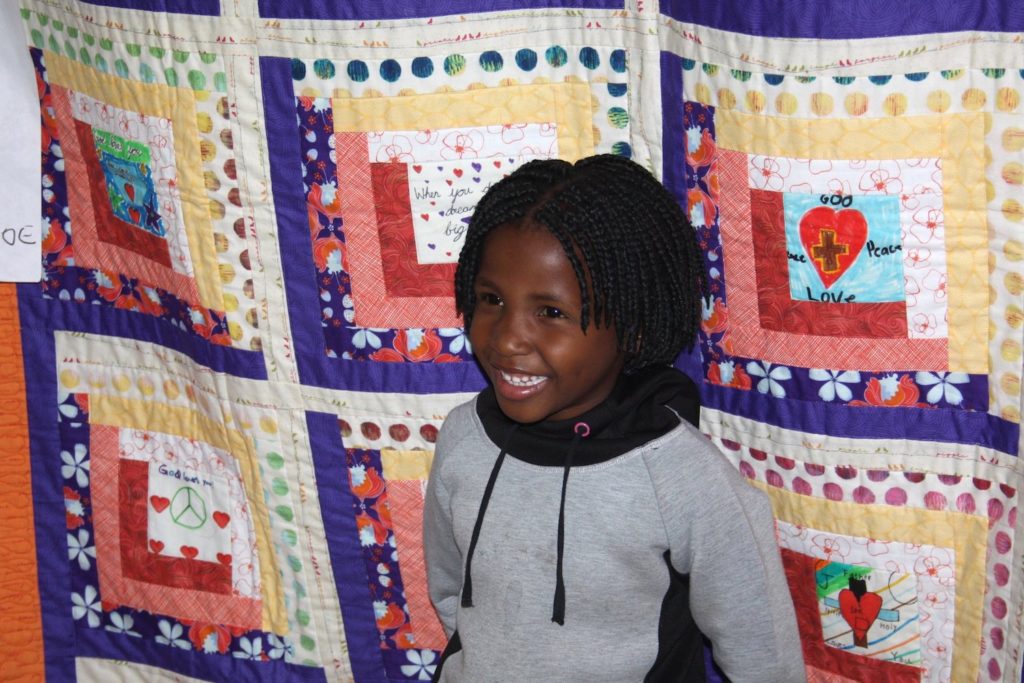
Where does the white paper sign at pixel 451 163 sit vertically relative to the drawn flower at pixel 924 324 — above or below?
above

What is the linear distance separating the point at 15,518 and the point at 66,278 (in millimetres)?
382

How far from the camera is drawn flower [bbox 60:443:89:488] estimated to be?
1.87 metres

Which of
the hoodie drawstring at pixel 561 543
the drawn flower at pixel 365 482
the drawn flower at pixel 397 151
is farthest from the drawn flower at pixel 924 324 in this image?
the drawn flower at pixel 365 482

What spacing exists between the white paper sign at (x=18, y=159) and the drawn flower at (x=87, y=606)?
476mm

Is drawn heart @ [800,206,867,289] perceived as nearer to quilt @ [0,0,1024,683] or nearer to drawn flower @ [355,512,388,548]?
quilt @ [0,0,1024,683]

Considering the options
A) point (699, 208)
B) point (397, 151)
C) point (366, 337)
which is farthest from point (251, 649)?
point (699, 208)

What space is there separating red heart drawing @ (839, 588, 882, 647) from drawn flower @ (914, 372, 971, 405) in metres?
0.25

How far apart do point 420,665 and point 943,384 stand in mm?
807

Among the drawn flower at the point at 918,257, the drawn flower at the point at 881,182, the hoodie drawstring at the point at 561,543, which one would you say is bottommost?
the hoodie drawstring at the point at 561,543

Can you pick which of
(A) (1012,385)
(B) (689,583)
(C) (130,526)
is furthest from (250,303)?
(A) (1012,385)

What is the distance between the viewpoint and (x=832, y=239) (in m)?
1.38

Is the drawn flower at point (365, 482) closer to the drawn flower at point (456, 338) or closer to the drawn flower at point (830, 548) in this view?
the drawn flower at point (456, 338)

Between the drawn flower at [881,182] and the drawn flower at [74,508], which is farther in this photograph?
the drawn flower at [74,508]

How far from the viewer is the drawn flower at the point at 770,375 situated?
1.45 m
